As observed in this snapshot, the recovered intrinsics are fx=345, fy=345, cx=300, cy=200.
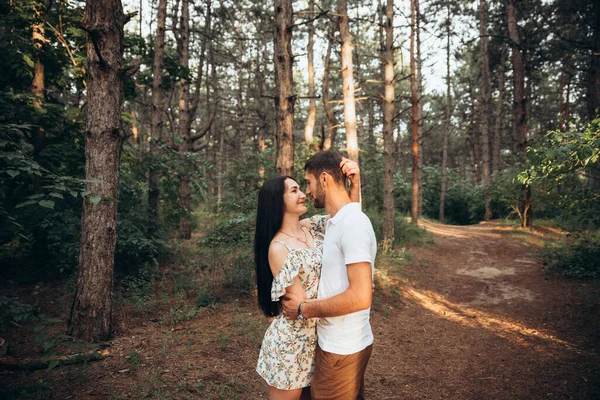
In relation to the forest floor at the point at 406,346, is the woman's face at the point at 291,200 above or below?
above

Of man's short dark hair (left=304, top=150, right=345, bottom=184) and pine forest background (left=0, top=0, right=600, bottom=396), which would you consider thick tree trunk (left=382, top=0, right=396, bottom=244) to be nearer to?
pine forest background (left=0, top=0, right=600, bottom=396)

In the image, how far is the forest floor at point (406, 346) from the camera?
3.96m

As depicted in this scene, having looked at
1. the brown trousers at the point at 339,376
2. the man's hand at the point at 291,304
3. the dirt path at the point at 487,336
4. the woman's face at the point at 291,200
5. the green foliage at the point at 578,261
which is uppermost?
the woman's face at the point at 291,200

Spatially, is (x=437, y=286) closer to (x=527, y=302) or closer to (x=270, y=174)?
(x=527, y=302)

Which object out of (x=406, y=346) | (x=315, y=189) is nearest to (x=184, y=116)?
(x=406, y=346)

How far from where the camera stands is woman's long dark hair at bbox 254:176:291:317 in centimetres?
246

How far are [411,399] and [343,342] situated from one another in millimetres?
2955

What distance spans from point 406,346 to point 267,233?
4.44 m

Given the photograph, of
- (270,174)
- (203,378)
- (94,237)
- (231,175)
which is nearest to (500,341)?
(203,378)

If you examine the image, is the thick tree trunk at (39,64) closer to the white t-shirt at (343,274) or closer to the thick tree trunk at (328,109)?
the thick tree trunk at (328,109)

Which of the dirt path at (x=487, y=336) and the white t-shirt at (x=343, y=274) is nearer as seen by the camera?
the white t-shirt at (x=343, y=274)

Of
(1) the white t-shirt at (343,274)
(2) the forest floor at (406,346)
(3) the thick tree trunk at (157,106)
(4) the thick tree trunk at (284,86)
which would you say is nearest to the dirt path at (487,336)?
(2) the forest floor at (406,346)

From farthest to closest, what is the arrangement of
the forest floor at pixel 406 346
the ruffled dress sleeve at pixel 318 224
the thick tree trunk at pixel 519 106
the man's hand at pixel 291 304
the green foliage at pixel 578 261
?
1. the thick tree trunk at pixel 519 106
2. the green foliage at pixel 578 261
3. the forest floor at pixel 406 346
4. the ruffled dress sleeve at pixel 318 224
5. the man's hand at pixel 291 304

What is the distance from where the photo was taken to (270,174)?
39.3 ft
